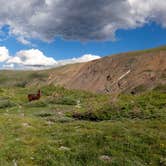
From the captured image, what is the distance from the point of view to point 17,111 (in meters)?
31.2

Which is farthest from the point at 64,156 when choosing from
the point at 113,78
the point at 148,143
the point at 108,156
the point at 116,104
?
the point at 113,78

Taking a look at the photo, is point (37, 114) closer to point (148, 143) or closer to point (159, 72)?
point (148, 143)

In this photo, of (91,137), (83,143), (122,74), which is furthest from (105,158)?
(122,74)

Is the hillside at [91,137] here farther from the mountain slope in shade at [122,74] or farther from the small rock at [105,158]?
the mountain slope in shade at [122,74]

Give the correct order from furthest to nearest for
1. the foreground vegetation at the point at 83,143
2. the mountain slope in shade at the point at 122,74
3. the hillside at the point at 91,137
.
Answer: the mountain slope in shade at the point at 122,74, the hillside at the point at 91,137, the foreground vegetation at the point at 83,143

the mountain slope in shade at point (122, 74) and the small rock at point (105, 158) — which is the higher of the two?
the mountain slope in shade at point (122, 74)

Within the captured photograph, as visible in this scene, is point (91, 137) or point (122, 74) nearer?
point (91, 137)

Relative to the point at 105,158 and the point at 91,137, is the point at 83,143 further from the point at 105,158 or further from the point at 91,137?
the point at 105,158

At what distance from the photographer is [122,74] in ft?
327

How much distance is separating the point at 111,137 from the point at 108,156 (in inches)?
82.9

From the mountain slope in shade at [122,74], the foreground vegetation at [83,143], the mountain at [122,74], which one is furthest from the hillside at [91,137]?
the mountain slope in shade at [122,74]

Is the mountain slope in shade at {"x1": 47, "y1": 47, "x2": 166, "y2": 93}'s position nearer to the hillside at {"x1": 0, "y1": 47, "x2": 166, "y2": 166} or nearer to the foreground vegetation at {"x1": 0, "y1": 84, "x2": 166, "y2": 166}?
the hillside at {"x1": 0, "y1": 47, "x2": 166, "y2": 166}

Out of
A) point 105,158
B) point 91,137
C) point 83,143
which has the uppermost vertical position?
point 91,137

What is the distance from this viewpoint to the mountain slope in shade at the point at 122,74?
8588cm
